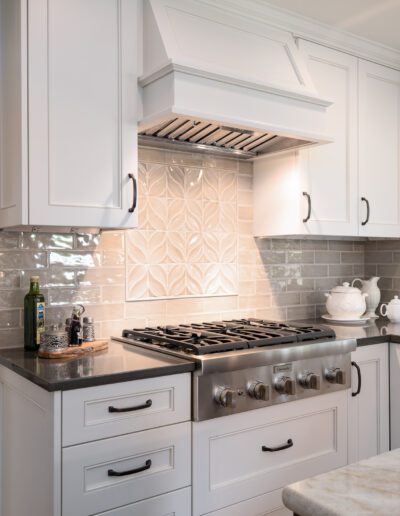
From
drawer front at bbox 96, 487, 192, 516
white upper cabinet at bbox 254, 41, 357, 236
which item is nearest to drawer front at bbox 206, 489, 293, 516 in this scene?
drawer front at bbox 96, 487, 192, 516

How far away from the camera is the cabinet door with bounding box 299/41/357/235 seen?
2795mm

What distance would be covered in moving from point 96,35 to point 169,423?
148cm

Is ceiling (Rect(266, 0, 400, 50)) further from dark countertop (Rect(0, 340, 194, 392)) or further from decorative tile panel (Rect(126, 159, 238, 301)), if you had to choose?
dark countertop (Rect(0, 340, 194, 392))

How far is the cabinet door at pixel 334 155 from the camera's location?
2795mm

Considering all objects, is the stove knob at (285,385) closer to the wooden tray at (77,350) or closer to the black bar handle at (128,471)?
the black bar handle at (128,471)

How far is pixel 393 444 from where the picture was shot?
2732 mm

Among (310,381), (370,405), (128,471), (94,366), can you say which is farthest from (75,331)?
(370,405)

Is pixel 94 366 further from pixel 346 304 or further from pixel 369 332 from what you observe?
pixel 346 304

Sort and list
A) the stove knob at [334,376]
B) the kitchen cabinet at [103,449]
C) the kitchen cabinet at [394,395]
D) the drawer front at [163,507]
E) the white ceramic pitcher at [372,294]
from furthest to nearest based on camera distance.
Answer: the white ceramic pitcher at [372,294] < the kitchen cabinet at [394,395] < the stove knob at [334,376] < the drawer front at [163,507] < the kitchen cabinet at [103,449]

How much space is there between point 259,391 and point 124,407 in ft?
1.76

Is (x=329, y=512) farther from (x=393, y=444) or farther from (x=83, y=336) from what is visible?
(x=393, y=444)

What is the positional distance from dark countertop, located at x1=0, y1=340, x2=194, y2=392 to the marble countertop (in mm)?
938

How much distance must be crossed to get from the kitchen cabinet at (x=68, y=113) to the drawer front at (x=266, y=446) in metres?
0.90

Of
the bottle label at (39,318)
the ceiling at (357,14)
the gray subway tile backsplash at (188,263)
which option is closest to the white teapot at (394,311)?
the gray subway tile backsplash at (188,263)
